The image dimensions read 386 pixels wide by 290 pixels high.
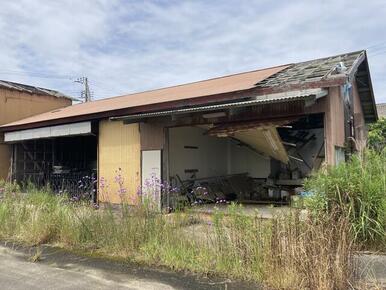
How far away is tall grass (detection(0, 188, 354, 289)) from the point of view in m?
4.39

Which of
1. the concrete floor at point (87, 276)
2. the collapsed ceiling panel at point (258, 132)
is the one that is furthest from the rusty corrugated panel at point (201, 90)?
the concrete floor at point (87, 276)

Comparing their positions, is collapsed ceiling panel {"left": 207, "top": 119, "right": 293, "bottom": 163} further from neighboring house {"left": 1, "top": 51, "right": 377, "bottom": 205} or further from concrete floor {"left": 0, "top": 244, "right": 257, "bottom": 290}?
concrete floor {"left": 0, "top": 244, "right": 257, "bottom": 290}

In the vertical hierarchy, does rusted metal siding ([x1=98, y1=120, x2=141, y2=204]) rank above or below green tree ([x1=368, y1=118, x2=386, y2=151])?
below

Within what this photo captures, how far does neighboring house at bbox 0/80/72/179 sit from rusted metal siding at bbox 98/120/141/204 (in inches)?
293

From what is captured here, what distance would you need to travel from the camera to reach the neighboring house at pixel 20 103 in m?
18.4

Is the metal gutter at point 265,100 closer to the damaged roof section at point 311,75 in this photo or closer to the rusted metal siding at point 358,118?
the damaged roof section at point 311,75

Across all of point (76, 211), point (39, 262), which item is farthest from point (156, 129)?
point (39, 262)

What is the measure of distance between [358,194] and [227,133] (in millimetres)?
4473

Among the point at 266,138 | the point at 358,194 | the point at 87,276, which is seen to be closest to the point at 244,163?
the point at 266,138

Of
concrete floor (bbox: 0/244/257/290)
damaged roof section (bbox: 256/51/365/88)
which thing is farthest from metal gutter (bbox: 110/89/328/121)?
concrete floor (bbox: 0/244/257/290)

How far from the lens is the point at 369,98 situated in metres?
15.4

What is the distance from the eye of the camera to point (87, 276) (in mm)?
5402

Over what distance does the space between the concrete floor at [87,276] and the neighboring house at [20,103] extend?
13.0m

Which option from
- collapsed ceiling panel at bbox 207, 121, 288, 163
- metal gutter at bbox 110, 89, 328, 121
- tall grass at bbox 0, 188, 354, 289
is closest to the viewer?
tall grass at bbox 0, 188, 354, 289
